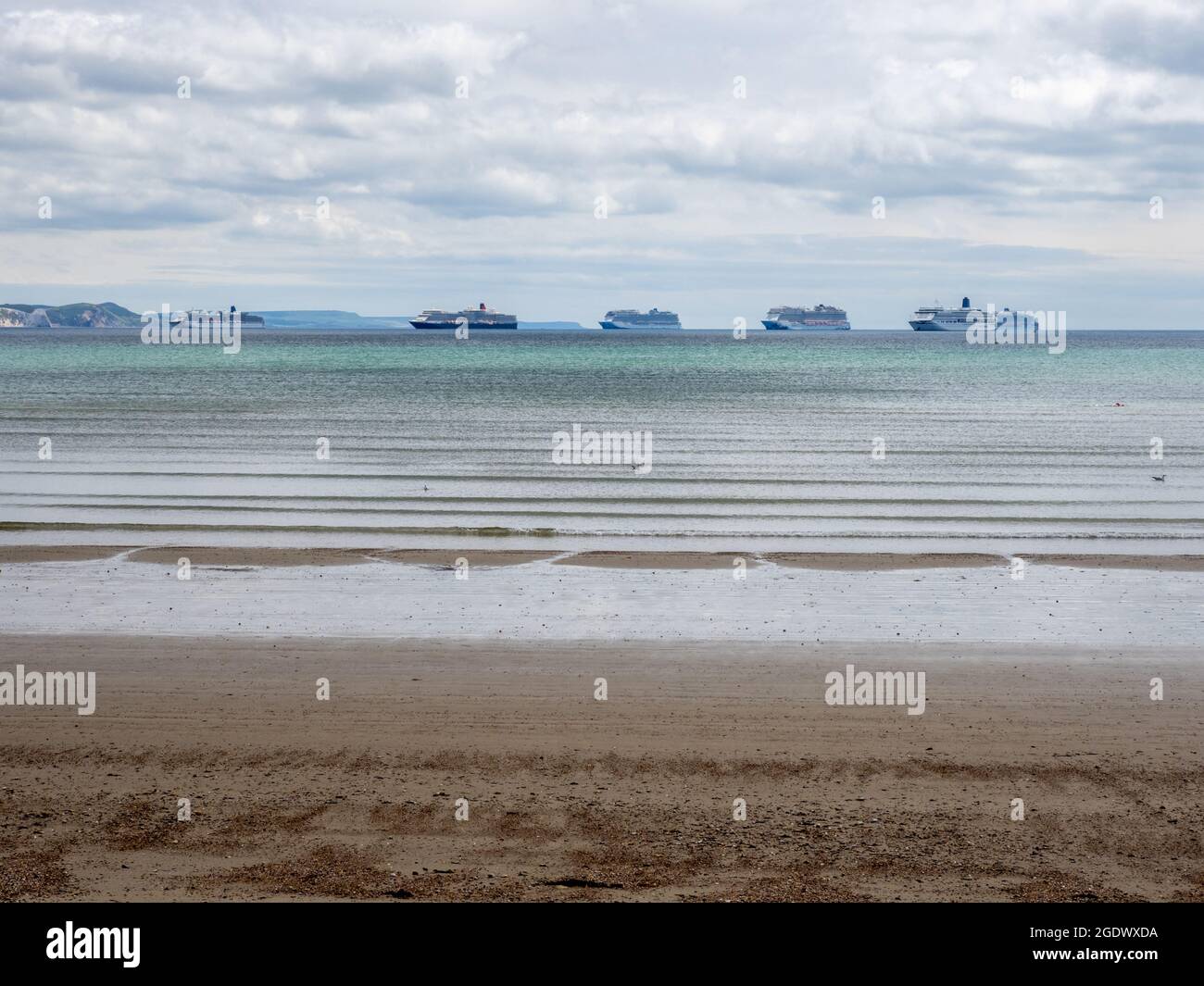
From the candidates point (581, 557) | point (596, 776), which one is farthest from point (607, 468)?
point (596, 776)

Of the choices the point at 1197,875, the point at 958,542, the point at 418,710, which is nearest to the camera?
the point at 1197,875

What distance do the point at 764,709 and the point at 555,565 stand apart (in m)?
7.79

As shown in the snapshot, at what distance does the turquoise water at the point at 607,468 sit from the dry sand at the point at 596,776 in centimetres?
817

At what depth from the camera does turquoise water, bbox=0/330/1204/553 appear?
22.2 m

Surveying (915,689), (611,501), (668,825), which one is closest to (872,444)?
(611,501)

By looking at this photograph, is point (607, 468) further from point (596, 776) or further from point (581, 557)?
point (596, 776)

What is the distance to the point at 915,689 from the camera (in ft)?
39.4

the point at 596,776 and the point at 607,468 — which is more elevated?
the point at 607,468

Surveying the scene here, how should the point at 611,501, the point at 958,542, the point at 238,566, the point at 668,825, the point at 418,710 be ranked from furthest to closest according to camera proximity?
the point at 611,501
the point at 958,542
the point at 238,566
the point at 418,710
the point at 668,825

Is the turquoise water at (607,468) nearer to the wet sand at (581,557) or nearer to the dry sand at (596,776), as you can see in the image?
the wet sand at (581,557)

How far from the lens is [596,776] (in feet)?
31.7

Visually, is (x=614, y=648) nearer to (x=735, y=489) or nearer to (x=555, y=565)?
(x=555, y=565)

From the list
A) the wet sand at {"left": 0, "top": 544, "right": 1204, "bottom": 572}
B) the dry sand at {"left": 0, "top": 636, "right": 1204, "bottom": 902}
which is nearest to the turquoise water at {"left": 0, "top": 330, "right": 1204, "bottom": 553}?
the wet sand at {"left": 0, "top": 544, "right": 1204, "bottom": 572}

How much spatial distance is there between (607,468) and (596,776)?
22221 millimetres
